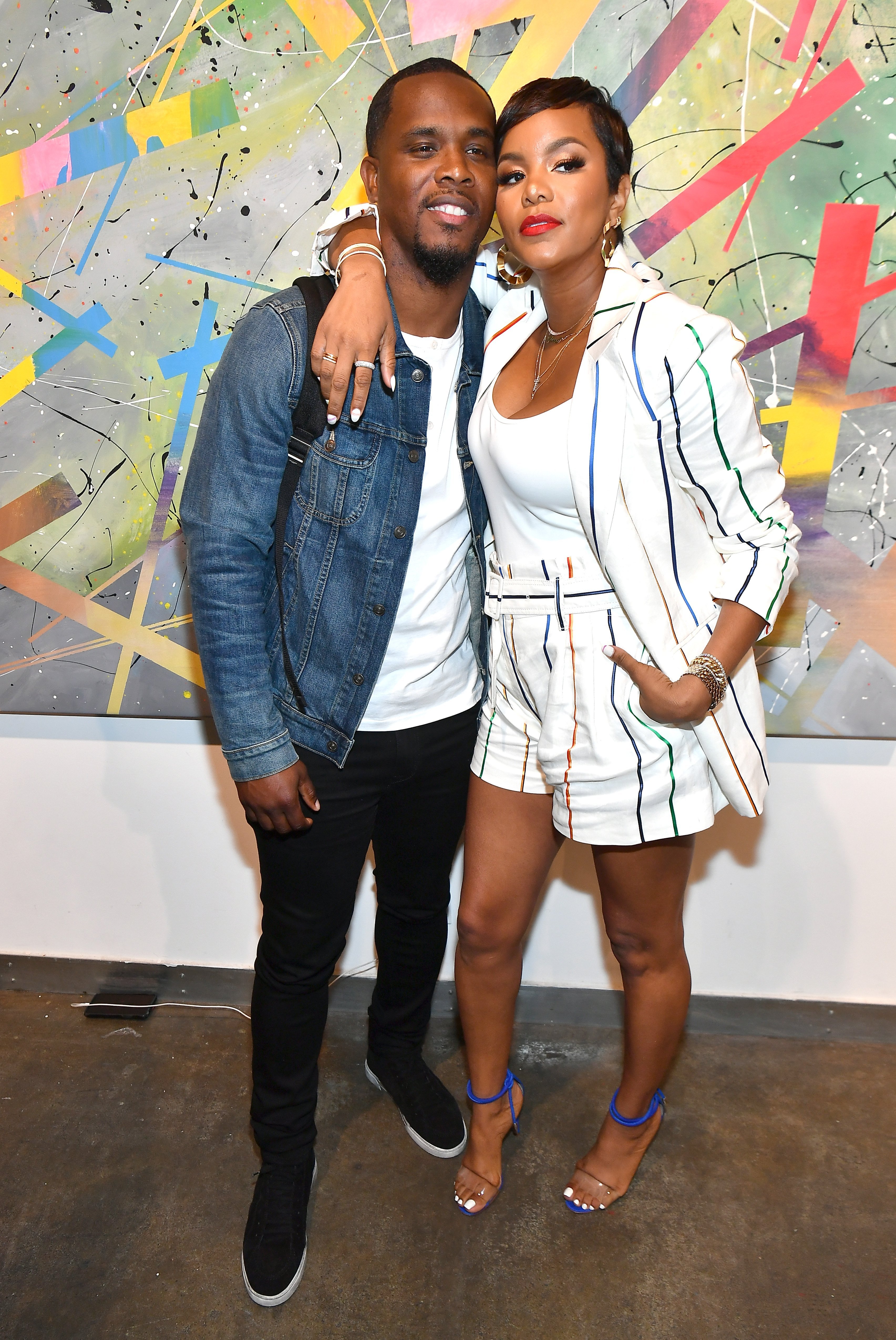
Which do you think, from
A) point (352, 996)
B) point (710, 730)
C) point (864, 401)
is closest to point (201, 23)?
point (864, 401)

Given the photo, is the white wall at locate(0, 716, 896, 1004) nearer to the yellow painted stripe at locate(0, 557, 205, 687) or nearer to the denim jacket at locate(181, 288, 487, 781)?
the yellow painted stripe at locate(0, 557, 205, 687)

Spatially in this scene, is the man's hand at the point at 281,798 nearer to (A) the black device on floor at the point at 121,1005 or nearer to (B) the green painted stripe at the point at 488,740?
(B) the green painted stripe at the point at 488,740

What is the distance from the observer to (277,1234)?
175 cm

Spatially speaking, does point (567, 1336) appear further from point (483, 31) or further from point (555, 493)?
point (483, 31)

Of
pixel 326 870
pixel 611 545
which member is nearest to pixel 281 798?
pixel 326 870

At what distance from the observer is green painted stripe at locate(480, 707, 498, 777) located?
174cm

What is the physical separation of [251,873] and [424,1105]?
72 cm

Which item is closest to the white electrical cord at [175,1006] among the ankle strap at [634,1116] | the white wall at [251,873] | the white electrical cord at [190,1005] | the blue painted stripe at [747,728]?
the white electrical cord at [190,1005]

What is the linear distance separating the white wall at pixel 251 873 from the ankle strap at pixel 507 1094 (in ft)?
1.26

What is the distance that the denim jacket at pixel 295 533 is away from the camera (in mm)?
1484

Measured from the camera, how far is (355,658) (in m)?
1.62

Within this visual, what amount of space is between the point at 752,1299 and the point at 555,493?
1513 mm

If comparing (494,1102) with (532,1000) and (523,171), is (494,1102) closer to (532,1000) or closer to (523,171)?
(532,1000)

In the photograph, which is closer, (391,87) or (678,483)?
(678,483)
